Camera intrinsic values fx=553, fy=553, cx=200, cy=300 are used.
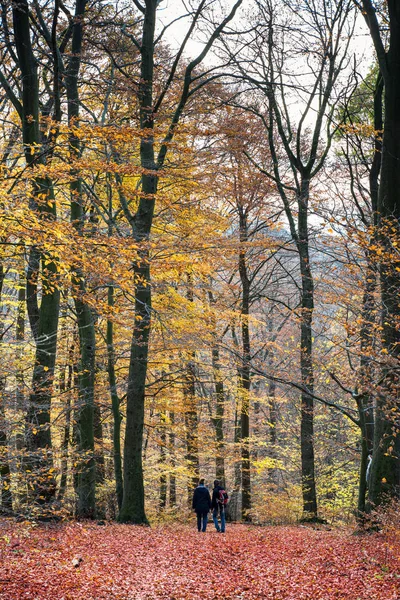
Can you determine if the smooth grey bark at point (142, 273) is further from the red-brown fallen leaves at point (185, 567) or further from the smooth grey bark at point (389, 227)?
the smooth grey bark at point (389, 227)

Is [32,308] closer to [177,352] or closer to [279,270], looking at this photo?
[177,352]

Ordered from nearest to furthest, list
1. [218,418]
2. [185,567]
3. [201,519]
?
[185,567] → [201,519] → [218,418]

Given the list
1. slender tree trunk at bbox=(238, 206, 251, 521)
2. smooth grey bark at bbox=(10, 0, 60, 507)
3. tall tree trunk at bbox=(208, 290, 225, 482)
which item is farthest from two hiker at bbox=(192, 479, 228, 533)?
smooth grey bark at bbox=(10, 0, 60, 507)

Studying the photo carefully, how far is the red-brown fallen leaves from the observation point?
6531mm

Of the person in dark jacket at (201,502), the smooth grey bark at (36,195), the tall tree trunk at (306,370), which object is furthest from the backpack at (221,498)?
the smooth grey bark at (36,195)

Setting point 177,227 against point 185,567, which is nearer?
point 185,567

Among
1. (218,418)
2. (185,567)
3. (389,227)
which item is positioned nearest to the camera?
(185,567)

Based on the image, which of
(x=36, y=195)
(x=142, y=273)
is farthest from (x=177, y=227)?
(x=36, y=195)

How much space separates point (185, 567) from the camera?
8133 mm

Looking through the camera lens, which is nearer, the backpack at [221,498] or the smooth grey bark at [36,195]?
the smooth grey bark at [36,195]

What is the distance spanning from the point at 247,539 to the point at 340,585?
4.65 m

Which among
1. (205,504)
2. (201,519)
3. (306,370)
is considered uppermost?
(306,370)

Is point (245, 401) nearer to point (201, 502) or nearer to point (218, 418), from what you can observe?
point (218, 418)

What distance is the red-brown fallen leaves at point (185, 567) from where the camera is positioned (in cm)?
653
